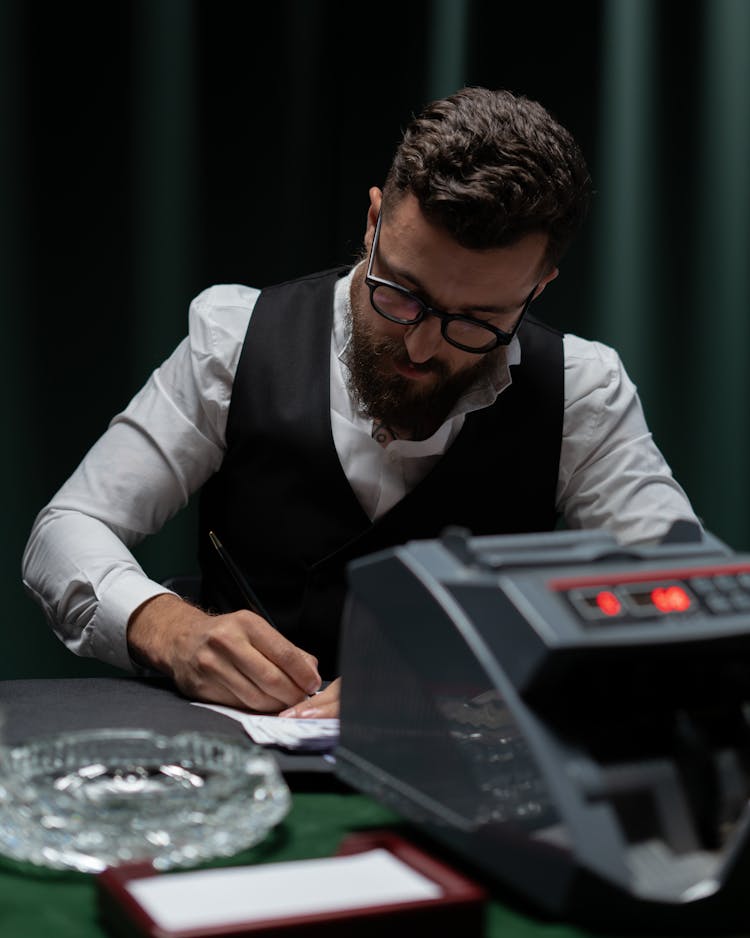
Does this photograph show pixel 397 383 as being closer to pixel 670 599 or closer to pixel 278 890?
pixel 670 599

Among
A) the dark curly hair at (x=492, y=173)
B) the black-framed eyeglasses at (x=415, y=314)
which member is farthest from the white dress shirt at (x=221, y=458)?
the dark curly hair at (x=492, y=173)

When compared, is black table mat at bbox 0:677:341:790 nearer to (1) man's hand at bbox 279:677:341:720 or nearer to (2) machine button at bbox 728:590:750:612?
(1) man's hand at bbox 279:677:341:720

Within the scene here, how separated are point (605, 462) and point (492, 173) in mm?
625

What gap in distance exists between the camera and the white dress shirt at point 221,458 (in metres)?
1.87

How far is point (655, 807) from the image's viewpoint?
31.4 inches

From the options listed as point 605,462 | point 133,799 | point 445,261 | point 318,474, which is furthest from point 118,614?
point 605,462

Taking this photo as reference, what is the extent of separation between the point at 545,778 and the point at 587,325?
96.5 inches

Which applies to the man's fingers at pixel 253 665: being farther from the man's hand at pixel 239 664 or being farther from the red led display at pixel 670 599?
the red led display at pixel 670 599

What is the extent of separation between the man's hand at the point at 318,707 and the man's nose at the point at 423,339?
64 centimetres

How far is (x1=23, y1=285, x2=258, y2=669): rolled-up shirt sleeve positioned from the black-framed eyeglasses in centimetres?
38

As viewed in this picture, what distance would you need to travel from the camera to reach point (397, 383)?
1.95 metres

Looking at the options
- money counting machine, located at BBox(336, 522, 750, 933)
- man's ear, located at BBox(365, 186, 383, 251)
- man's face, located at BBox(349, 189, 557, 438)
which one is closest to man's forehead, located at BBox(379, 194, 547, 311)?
man's face, located at BBox(349, 189, 557, 438)

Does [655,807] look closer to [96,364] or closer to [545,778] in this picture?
[545,778]

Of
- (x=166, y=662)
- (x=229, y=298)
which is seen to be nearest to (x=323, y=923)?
(x=166, y=662)
